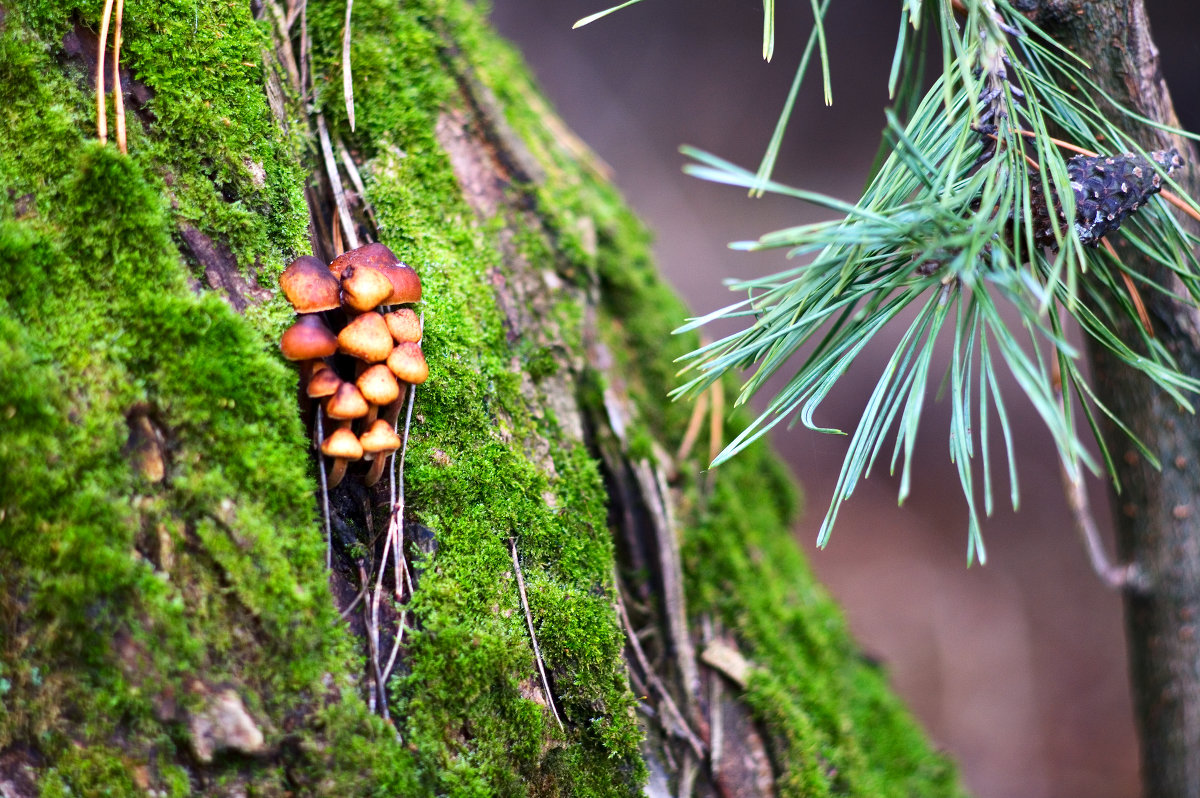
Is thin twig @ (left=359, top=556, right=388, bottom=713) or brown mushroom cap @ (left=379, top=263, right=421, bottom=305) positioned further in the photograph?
brown mushroom cap @ (left=379, top=263, right=421, bottom=305)

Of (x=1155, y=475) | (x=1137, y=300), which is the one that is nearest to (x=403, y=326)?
(x=1137, y=300)

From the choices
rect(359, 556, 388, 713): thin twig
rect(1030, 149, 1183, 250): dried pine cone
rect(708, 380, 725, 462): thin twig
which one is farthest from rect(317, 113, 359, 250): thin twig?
rect(1030, 149, 1183, 250): dried pine cone

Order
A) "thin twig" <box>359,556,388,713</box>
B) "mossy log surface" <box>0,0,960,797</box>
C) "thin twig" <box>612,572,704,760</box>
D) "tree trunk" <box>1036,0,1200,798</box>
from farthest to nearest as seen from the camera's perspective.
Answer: "thin twig" <box>612,572,704,760</box> → "tree trunk" <box>1036,0,1200,798</box> → "thin twig" <box>359,556,388,713</box> → "mossy log surface" <box>0,0,960,797</box>

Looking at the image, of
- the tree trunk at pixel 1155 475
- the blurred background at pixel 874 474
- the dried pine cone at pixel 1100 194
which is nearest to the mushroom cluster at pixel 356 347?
the dried pine cone at pixel 1100 194

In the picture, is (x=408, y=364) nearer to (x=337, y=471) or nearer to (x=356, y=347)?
(x=356, y=347)

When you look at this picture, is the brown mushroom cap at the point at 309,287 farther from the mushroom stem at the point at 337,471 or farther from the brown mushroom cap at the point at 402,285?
the mushroom stem at the point at 337,471

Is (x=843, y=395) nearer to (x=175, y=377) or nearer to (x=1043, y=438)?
(x=1043, y=438)

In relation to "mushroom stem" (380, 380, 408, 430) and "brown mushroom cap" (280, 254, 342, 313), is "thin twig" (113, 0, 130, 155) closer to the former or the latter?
"brown mushroom cap" (280, 254, 342, 313)
